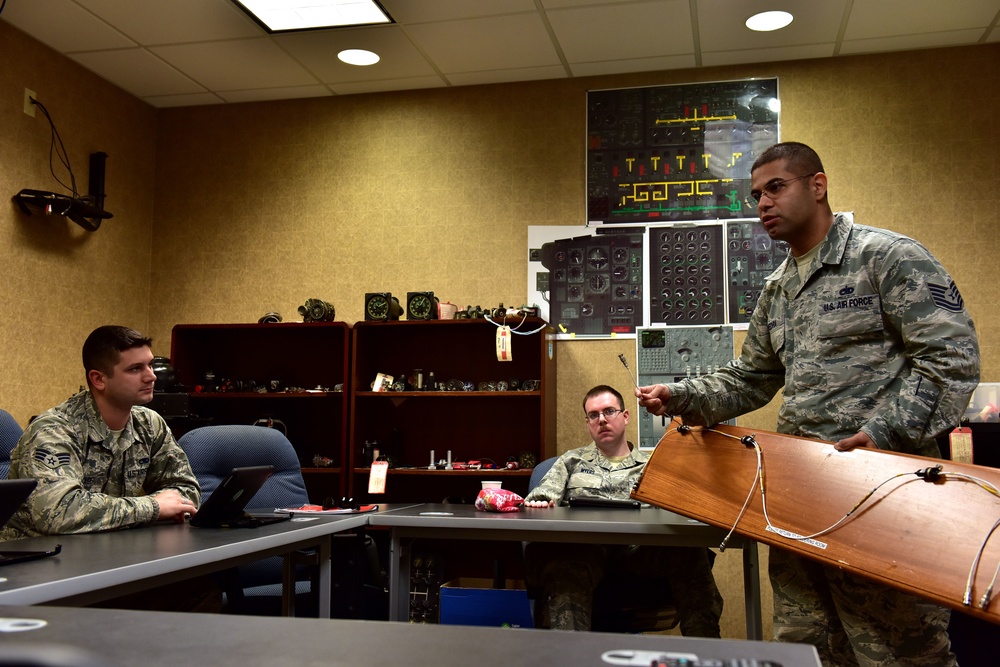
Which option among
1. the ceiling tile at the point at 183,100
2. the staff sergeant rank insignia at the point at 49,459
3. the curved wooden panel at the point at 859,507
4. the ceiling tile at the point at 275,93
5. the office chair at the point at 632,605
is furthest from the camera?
the ceiling tile at the point at 183,100

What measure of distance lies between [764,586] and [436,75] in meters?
3.54

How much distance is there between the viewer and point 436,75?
16.6ft

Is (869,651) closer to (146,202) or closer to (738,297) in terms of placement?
(738,297)

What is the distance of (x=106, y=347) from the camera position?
8.82 ft

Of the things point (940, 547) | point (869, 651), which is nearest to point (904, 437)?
point (940, 547)

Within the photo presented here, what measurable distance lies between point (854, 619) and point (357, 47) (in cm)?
391

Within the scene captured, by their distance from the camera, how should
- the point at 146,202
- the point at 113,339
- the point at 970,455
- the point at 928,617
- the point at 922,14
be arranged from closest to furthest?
1. the point at 928,617
2. the point at 113,339
3. the point at 970,455
4. the point at 922,14
5. the point at 146,202

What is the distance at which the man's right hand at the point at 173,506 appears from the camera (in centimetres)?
244

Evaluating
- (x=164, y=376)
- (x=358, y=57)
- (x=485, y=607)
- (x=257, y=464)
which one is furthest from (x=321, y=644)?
(x=358, y=57)

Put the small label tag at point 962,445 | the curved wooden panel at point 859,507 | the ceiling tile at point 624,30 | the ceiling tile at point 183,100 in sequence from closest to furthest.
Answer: the curved wooden panel at point 859,507
the small label tag at point 962,445
the ceiling tile at point 624,30
the ceiling tile at point 183,100

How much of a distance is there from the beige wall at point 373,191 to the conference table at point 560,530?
188 cm

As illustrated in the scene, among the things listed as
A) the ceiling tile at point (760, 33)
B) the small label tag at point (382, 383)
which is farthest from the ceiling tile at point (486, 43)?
the small label tag at point (382, 383)

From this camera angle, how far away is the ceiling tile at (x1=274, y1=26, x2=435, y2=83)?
178 inches

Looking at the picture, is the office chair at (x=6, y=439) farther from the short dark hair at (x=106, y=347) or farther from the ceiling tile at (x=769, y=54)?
the ceiling tile at (x=769, y=54)
